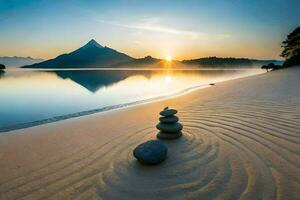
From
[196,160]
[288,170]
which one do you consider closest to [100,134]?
[196,160]

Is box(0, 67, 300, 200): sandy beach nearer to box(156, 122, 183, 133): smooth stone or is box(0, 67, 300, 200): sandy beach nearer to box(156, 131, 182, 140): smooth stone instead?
box(156, 131, 182, 140): smooth stone

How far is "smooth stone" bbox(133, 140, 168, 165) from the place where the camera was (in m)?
4.91

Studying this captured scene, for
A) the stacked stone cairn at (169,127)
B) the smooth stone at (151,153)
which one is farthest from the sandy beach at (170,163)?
the stacked stone cairn at (169,127)

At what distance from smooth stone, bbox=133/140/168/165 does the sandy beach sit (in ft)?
0.51

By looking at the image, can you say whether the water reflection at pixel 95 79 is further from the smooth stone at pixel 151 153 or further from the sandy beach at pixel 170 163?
the smooth stone at pixel 151 153

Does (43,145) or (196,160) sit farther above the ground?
(196,160)

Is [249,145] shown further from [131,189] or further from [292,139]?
[131,189]

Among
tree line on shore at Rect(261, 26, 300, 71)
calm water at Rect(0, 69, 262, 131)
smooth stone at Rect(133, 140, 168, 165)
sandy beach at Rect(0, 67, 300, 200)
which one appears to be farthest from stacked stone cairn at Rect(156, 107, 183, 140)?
tree line on shore at Rect(261, 26, 300, 71)

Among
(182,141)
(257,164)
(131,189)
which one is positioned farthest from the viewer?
(182,141)

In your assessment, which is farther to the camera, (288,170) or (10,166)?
(10,166)

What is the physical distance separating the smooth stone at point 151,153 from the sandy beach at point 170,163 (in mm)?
155

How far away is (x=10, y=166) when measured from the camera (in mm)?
5363

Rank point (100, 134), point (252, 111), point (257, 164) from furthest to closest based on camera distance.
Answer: point (252, 111) < point (100, 134) < point (257, 164)

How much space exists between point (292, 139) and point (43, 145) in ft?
21.5
